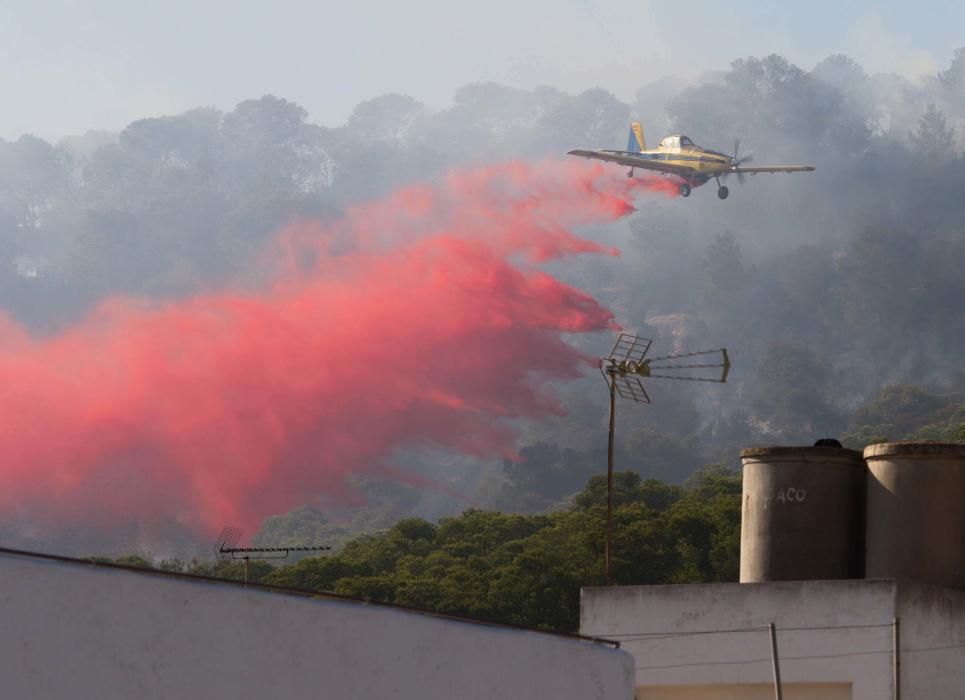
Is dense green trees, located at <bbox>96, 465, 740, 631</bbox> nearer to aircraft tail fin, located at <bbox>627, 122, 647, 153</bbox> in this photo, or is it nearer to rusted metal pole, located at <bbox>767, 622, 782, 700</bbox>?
aircraft tail fin, located at <bbox>627, 122, 647, 153</bbox>

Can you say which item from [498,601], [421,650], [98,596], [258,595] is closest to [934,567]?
[421,650]

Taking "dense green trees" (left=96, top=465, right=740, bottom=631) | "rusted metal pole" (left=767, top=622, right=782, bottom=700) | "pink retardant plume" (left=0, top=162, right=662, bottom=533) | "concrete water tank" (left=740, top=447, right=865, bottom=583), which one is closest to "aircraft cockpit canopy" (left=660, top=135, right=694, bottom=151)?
"pink retardant plume" (left=0, top=162, right=662, bottom=533)

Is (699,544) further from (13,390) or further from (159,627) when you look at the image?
(159,627)

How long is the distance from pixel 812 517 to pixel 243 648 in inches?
530

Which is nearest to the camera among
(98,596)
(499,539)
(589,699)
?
(98,596)

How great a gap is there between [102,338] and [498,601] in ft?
265

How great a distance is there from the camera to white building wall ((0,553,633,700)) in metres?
16.8

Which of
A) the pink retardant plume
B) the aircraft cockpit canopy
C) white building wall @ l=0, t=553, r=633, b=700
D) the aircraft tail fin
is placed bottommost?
white building wall @ l=0, t=553, r=633, b=700

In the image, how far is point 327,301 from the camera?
17212 centimetres

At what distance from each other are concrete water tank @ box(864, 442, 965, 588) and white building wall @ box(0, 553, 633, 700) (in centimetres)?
898

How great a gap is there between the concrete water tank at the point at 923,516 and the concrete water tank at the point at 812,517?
75cm

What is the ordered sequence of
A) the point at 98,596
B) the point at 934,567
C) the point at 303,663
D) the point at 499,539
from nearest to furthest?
the point at 98,596 < the point at 303,663 < the point at 934,567 < the point at 499,539

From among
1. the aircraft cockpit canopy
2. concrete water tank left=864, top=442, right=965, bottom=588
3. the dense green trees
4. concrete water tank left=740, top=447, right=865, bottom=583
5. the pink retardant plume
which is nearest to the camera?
concrete water tank left=864, top=442, right=965, bottom=588

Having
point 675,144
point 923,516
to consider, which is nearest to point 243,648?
point 923,516
